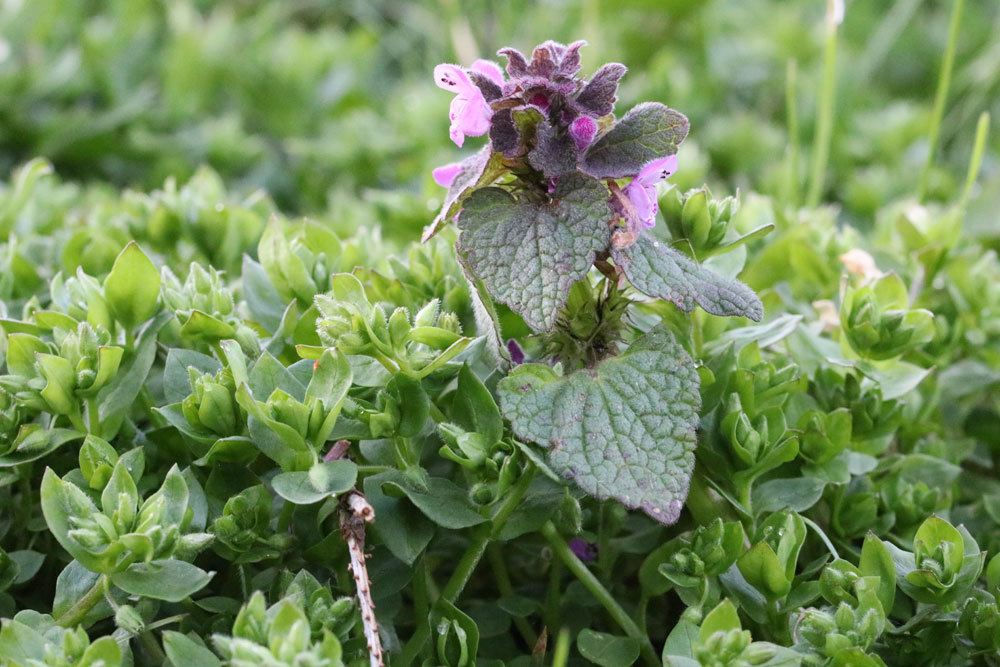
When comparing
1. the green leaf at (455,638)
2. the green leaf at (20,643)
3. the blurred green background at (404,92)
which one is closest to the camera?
the green leaf at (20,643)

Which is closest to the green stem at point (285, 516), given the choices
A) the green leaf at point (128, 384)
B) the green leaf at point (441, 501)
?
the green leaf at point (441, 501)

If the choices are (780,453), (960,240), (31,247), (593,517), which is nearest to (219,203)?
(31,247)

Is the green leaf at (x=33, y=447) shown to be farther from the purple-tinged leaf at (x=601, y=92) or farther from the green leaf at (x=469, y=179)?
the purple-tinged leaf at (x=601, y=92)

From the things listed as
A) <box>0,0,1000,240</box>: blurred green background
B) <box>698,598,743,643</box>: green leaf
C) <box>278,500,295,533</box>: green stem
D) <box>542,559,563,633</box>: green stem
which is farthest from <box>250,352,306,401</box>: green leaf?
<box>0,0,1000,240</box>: blurred green background

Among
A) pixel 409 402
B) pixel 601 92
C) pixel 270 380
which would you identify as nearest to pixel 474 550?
pixel 409 402

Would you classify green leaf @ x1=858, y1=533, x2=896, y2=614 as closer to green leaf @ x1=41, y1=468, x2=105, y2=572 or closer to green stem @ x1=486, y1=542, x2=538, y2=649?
green stem @ x1=486, y1=542, x2=538, y2=649
